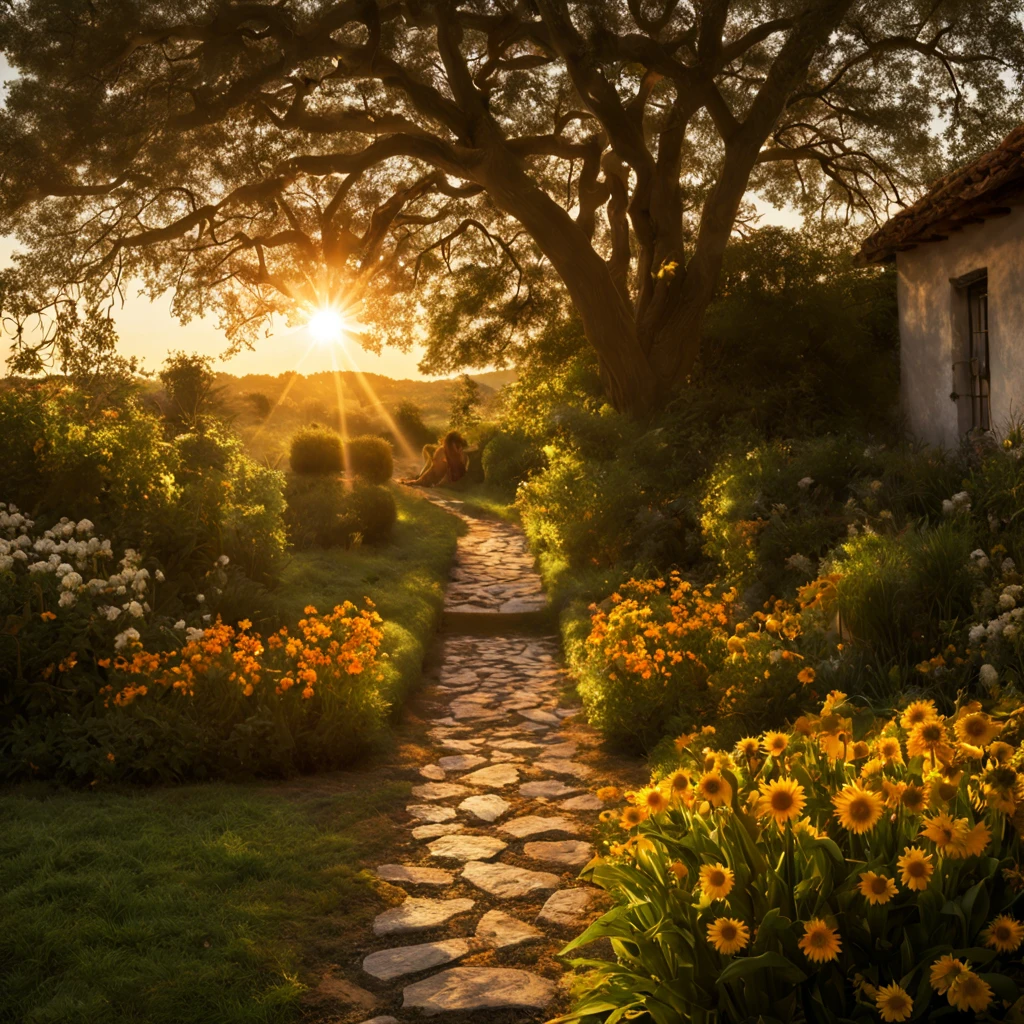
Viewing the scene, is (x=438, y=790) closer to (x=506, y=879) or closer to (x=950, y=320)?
(x=506, y=879)

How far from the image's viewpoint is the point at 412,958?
380cm

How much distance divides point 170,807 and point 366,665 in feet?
5.61

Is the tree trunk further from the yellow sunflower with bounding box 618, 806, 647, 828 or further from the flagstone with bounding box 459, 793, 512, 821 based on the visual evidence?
the yellow sunflower with bounding box 618, 806, 647, 828

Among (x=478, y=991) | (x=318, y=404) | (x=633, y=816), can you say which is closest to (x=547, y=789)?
(x=478, y=991)

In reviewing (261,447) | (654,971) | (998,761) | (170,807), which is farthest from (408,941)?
(261,447)

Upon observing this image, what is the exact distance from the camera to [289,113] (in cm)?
1216

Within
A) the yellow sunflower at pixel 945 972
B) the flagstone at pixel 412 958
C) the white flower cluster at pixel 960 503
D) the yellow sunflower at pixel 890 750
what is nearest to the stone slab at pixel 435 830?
the flagstone at pixel 412 958

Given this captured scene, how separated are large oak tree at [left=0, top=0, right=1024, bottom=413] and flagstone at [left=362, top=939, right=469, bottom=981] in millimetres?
9649

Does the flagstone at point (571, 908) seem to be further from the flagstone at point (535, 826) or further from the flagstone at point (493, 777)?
the flagstone at point (493, 777)

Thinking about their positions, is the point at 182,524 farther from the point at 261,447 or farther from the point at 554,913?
the point at 261,447

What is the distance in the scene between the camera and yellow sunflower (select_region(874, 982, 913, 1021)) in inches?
95.7

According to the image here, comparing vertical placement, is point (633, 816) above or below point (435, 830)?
above

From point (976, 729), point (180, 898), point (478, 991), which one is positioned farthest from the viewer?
point (180, 898)

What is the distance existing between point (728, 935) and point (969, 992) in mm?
597
